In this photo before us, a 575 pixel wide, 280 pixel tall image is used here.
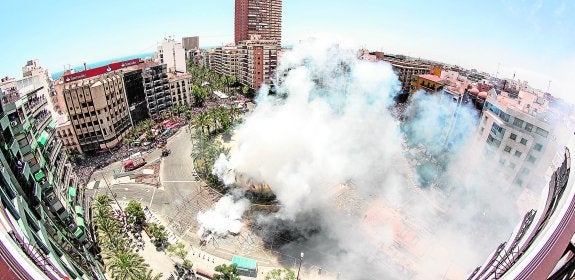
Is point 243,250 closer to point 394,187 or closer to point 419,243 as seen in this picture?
point 419,243

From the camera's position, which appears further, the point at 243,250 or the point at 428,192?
the point at 428,192

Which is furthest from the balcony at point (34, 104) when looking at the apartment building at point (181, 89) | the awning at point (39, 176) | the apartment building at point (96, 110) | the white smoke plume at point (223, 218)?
the apartment building at point (181, 89)

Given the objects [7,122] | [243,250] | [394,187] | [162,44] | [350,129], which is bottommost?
[243,250]

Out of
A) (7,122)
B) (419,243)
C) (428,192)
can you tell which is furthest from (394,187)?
(7,122)

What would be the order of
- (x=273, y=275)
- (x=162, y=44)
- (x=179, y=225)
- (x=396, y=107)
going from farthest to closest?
1. (x=162, y=44)
2. (x=396, y=107)
3. (x=179, y=225)
4. (x=273, y=275)

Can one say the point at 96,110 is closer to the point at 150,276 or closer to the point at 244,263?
the point at 150,276

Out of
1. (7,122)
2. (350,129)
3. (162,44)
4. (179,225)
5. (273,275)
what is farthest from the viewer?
(162,44)

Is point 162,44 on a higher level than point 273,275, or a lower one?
higher

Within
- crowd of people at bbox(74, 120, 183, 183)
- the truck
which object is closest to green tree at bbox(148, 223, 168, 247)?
the truck
